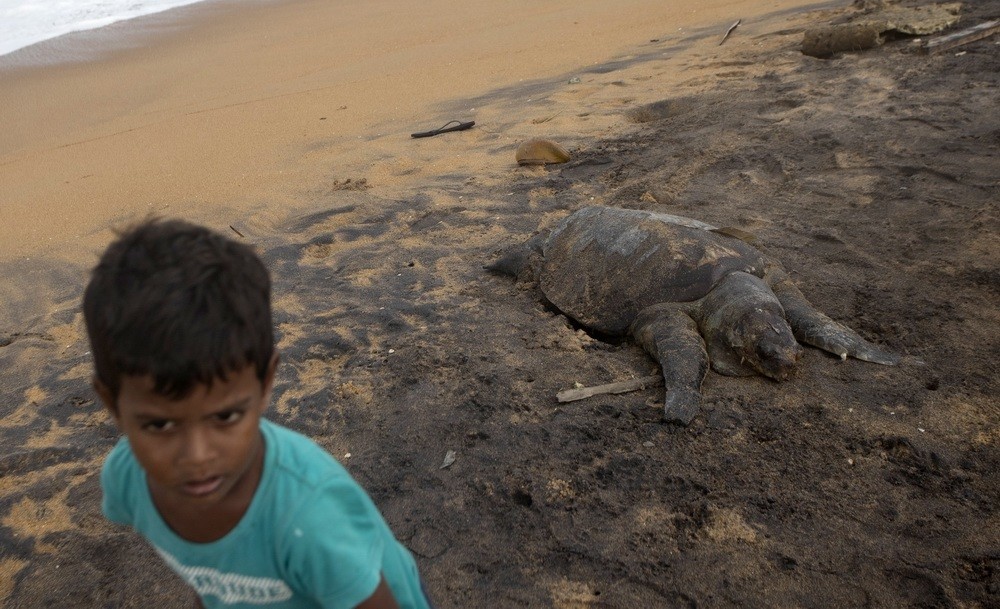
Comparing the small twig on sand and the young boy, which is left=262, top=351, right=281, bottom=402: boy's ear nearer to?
the young boy

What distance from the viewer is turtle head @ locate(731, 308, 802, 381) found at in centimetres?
299

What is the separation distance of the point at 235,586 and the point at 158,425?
11.2 inches

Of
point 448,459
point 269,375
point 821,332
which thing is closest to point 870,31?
point 821,332

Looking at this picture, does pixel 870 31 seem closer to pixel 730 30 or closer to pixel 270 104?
pixel 730 30

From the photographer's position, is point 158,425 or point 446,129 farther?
point 446,129

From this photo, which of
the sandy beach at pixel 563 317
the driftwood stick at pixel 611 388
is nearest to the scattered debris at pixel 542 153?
the sandy beach at pixel 563 317

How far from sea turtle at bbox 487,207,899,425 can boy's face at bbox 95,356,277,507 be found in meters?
1.95

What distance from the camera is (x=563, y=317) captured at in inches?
143

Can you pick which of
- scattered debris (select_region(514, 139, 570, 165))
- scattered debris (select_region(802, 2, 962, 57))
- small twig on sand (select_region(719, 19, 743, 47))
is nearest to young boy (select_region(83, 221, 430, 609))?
scattered debris (select_region(514, 139, 570, 165))

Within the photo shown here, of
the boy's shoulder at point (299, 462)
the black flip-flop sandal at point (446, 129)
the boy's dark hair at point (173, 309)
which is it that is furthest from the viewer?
the black flip-flop sandal at point (446, 129)

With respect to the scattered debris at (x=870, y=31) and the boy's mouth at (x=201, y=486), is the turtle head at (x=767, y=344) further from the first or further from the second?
the scattered debris at (x=870, y=31)

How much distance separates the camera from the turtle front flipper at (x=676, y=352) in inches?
110

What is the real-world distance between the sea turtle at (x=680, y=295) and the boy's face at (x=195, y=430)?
195cm

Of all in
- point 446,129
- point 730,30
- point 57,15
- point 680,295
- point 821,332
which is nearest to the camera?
point 821,332
